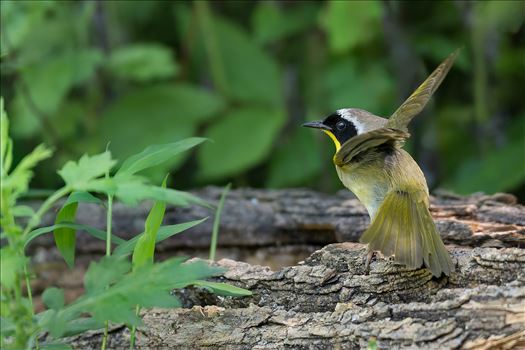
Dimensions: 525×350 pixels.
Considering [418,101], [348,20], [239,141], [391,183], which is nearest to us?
[391,183]

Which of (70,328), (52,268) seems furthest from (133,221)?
(70,328)

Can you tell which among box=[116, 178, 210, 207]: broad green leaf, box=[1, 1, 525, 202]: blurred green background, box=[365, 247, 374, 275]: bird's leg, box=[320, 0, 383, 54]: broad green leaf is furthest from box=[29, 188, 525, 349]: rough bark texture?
box=[1, 1, 525, 202]: blurred green background

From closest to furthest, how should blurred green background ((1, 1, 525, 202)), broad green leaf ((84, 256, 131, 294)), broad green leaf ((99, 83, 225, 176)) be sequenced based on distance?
broad green leaf ((84, 256, 131, 294))
blurred green background ((1, 1, 525, 202))
broad green leaf ((99, 83, 225, 176))

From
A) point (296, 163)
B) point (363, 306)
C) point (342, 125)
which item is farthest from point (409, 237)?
point (296, 163)

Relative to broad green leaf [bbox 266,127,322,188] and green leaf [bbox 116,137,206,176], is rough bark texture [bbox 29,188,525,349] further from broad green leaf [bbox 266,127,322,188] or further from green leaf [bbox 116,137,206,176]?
broad green leaf [bbox 266,127,322,188]

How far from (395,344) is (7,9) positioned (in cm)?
286

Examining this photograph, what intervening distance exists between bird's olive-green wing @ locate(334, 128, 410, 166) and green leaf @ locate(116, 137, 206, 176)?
55 cm

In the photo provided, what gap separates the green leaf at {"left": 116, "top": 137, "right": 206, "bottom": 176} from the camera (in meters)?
2.39

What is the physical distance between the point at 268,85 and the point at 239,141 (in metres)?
0.48

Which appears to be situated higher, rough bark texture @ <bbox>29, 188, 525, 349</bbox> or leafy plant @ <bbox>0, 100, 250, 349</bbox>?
leafy plant @ <bbox>0, 100, 250, 349</bbox>

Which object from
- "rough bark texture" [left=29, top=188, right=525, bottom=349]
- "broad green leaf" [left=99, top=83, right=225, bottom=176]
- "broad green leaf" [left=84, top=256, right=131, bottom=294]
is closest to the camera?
"broad green leaf" [left=84, top=256, right=131, bottom=294]

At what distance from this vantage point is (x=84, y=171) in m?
2.15

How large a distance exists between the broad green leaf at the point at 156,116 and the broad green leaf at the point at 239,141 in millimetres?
133

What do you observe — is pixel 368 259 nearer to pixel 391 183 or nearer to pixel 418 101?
pixel 391 183
